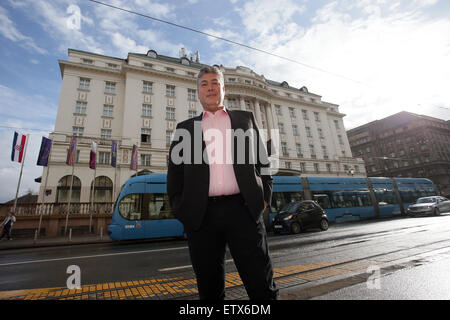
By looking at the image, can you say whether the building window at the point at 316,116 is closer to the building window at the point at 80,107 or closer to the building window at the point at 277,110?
the building window at the point at 277,110

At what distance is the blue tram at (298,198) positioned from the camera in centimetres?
970

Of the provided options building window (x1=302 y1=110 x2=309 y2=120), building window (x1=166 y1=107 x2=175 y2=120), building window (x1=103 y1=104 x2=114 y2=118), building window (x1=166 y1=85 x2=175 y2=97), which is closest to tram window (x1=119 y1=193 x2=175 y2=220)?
building window (x1=166 y1=107 x2=175 y2=120)

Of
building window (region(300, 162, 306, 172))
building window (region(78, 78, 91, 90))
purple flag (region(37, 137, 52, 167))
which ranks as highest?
building window (region(78, 78, 91, 90))

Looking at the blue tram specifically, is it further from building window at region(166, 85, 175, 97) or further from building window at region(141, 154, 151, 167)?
building window at region(166, 85, 175, 97)

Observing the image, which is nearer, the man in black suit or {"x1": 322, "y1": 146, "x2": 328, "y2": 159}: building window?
the man in black suit

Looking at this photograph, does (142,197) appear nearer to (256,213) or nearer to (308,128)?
(256,213)

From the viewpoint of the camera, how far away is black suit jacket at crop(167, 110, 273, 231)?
4.88 feet

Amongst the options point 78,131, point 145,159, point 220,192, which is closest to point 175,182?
point 220,192

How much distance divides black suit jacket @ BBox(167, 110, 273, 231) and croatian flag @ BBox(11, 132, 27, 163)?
17.2 metres

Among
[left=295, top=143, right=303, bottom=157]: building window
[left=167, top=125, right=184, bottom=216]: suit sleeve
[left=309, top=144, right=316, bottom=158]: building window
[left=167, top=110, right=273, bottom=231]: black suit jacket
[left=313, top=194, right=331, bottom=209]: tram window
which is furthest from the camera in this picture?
[left=309, top=144, right=316, bottom=158]: building window

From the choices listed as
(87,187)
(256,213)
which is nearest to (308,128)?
(87,187)

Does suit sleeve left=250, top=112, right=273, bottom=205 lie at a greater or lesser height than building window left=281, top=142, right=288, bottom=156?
lesser

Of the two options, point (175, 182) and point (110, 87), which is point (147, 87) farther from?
point (175, 182)

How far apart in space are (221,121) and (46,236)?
18.4 metres
